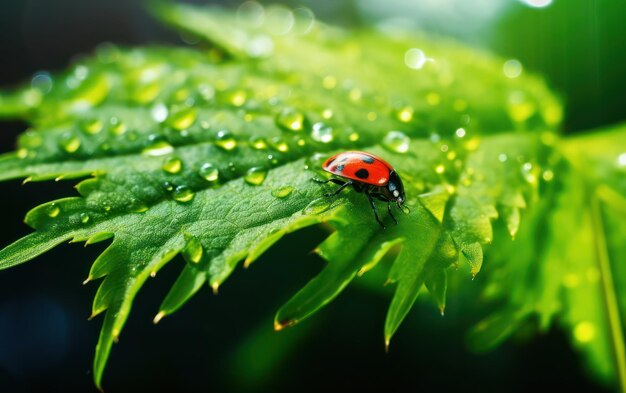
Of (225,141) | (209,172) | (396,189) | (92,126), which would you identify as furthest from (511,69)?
(92,126)

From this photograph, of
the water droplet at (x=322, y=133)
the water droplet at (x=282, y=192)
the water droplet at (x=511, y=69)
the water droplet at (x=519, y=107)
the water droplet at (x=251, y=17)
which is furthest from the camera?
the water droplet at (x=251, y=17)

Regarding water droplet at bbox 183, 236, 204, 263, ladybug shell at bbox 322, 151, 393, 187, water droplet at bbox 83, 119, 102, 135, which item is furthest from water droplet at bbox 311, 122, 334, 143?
water droplet at bbox 83, 119, 102, 135

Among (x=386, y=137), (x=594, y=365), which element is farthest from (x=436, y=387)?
(x=386, y=137)

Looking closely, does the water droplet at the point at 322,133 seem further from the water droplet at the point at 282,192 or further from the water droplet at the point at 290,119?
the water droplet at the point at 282,192

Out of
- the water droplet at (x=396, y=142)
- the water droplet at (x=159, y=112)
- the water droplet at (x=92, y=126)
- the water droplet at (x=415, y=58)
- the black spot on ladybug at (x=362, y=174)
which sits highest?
the water droplet at (x=415, y=58)

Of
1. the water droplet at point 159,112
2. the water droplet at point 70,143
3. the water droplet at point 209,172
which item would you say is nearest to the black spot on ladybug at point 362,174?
the water droplet at point 209,172

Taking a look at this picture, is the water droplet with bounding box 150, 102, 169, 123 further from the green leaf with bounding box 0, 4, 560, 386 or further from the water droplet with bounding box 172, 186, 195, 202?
the water droplet with bounding box 172, 186, 195, 202
